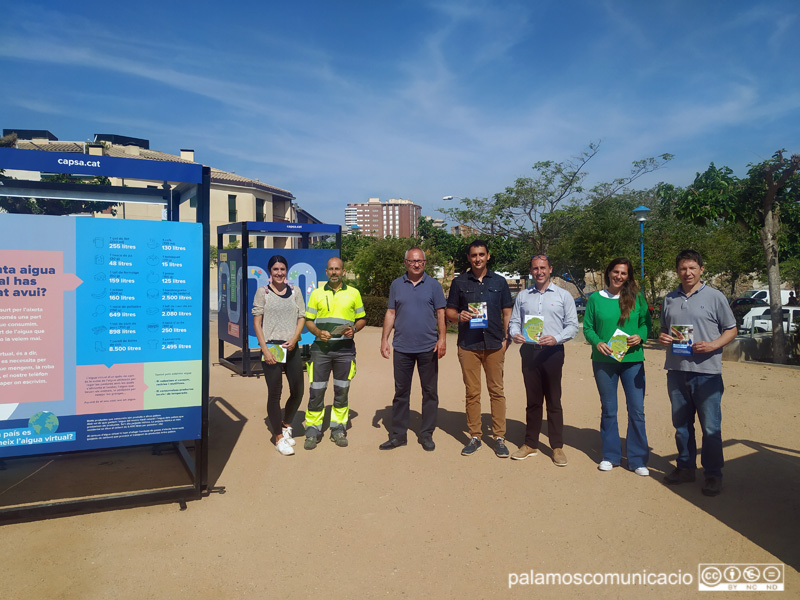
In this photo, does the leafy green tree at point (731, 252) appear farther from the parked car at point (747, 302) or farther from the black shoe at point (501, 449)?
the black shoe at point (501, 449)

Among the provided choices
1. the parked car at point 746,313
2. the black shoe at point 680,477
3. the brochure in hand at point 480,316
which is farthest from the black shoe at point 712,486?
the parked car at point 746,313

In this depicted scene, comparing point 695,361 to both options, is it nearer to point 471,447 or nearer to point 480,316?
point 480,316

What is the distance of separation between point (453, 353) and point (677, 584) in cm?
910

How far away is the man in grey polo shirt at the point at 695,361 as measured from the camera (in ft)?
14.2

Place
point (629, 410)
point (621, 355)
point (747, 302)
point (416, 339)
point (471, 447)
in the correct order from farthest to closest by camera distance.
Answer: point (747, 302)
point (416, 339)
point (471, 447)
point (629, 410)
point (621, 355)

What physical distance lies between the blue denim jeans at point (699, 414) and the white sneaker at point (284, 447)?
3.38 m

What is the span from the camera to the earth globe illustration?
3732 millimetres

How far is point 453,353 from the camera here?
1220 cm

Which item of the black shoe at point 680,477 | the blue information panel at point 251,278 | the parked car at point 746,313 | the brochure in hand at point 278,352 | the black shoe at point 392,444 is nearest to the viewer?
the black shoe at point 680,477

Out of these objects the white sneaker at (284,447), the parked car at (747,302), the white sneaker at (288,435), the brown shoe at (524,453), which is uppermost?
the parked car at (747,302)

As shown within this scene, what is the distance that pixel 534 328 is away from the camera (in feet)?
16.4

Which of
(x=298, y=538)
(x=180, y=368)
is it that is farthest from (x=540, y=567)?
(x=180, y=368)

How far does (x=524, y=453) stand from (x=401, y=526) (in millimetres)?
1786

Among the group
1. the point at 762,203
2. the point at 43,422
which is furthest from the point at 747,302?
the point at 43,422
